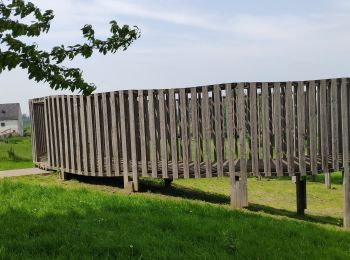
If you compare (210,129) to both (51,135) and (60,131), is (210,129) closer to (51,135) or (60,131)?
(60,131)

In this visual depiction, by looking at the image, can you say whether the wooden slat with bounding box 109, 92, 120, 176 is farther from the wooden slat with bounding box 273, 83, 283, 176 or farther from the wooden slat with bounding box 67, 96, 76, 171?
the wooden slat with bounding box 273, 83, 283, 176

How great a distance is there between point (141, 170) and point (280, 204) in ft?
14.7

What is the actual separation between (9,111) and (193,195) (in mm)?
83061

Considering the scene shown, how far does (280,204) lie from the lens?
484 inches

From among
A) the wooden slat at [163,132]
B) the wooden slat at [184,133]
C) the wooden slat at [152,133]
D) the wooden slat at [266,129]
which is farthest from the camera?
the wooden slat at [152,133]

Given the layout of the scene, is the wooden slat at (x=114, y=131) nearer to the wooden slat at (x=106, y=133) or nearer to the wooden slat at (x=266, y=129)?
the wooden slat at (x=106, y=133)

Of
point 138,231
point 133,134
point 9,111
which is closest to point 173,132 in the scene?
point 133,134

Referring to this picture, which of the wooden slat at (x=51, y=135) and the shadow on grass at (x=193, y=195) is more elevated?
the wooden slat at (x=51, y=135)

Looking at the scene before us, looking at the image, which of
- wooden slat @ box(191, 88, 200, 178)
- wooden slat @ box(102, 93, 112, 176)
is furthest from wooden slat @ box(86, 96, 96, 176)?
wooden slat @ box(191, 88, 200, 178)

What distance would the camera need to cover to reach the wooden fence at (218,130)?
9.27 meters

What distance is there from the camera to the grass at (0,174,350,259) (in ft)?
17.7

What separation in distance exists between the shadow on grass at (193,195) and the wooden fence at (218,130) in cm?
70

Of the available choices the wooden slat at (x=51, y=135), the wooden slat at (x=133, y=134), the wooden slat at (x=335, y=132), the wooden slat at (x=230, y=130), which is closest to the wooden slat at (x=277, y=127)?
the wooden slat at (x=230, y=130)

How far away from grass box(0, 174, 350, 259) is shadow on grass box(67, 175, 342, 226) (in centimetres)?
222
